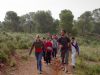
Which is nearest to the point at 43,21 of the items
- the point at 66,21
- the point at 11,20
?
the point at 11,20

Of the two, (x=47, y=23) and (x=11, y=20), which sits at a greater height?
(x=11, y=20)

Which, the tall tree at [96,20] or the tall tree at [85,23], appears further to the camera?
the tall tree at [96,20]

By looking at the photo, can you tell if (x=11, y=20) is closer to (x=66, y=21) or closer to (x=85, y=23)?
(x=66, y=21)

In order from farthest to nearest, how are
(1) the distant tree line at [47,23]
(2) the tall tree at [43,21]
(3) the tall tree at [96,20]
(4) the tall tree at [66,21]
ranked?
(3) the tall tree at [96,20], (2) the tall tree at [43,21], (1) the distant tree line at [47,23], (4) the tall tree at [66,21]

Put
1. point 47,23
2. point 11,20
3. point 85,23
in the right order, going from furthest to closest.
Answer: point 85,23 → point 11,20 → point 47,23

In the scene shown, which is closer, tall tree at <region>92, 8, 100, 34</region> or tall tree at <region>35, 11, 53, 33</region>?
tall tree at <region>35, 11, 53, 33</region>

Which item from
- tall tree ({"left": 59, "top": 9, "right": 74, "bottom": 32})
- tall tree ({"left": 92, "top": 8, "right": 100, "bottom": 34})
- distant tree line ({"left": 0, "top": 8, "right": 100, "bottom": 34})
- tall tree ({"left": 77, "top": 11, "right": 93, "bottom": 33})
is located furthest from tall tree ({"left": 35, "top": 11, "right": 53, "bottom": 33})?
tall tree ({"left": 92, "top": 8, "right": 100, "bottom": 34})

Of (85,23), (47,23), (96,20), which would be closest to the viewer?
(47,23)

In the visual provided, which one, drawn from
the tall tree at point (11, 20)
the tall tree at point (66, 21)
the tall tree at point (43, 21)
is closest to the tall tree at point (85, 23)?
the tall tree at point (43, 21)

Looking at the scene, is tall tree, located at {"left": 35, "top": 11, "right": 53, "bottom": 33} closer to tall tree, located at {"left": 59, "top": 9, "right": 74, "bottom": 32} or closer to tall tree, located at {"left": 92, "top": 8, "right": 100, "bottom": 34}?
tall tree, located at {"left": 59, "top": 9, "right": 74, "bottom": 32}

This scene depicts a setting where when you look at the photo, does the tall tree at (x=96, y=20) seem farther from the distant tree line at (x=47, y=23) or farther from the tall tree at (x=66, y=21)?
the tall tree at (x=66, y=21)

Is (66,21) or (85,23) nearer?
(66,21)

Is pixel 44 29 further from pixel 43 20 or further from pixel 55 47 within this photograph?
pixel 55 47

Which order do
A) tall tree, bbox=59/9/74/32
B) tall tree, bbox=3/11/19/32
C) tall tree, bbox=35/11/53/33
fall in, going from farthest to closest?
tall tree, bbox=3/11/19/32, tall tree, bbox=35/11/53/33, tall tree, bbox=59/9/74/32
